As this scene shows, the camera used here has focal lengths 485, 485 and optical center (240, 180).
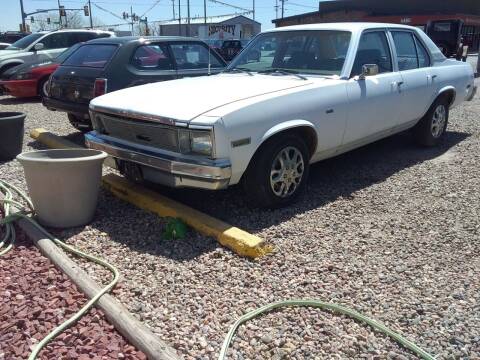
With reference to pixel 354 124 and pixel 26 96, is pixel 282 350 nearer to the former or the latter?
pixel 354 124

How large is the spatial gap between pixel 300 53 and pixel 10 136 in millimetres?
3940

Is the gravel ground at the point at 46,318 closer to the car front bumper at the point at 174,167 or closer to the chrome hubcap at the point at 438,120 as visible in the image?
the car front bumper at the point at 174,167

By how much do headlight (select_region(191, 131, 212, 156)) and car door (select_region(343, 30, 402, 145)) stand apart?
5.67 ft

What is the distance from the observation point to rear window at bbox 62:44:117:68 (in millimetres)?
6777

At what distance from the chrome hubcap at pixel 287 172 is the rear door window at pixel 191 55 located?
11.4ft

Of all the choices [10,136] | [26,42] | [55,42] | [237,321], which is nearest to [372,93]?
[237,321]

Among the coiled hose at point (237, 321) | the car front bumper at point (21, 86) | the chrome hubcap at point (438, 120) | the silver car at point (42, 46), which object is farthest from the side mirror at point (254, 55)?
the silver car at point (42, 46)

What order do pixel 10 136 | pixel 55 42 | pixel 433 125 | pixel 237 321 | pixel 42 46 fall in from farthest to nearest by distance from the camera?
1. pixel 55 42
2. pixel 42 46
3. pixel 433 125
4. pixel 10 136
5. pixel 237 321

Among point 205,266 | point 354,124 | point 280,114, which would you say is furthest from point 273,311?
point 354,124

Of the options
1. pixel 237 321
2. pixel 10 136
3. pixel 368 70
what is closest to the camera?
pixel 237 321

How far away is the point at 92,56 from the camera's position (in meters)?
7.10

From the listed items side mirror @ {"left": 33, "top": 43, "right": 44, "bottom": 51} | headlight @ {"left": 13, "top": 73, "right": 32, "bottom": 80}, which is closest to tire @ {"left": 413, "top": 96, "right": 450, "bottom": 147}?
headlight @ {"left": 13, "top": 73, "right": 32, "bottom": 80}

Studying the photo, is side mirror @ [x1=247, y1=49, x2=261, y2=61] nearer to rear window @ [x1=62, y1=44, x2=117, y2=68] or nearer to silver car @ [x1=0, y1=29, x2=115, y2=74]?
rear window @ [x1=62, y1=44, x2=117, y2=68]

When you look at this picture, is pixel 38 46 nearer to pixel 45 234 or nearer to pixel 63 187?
pixel 63 187
